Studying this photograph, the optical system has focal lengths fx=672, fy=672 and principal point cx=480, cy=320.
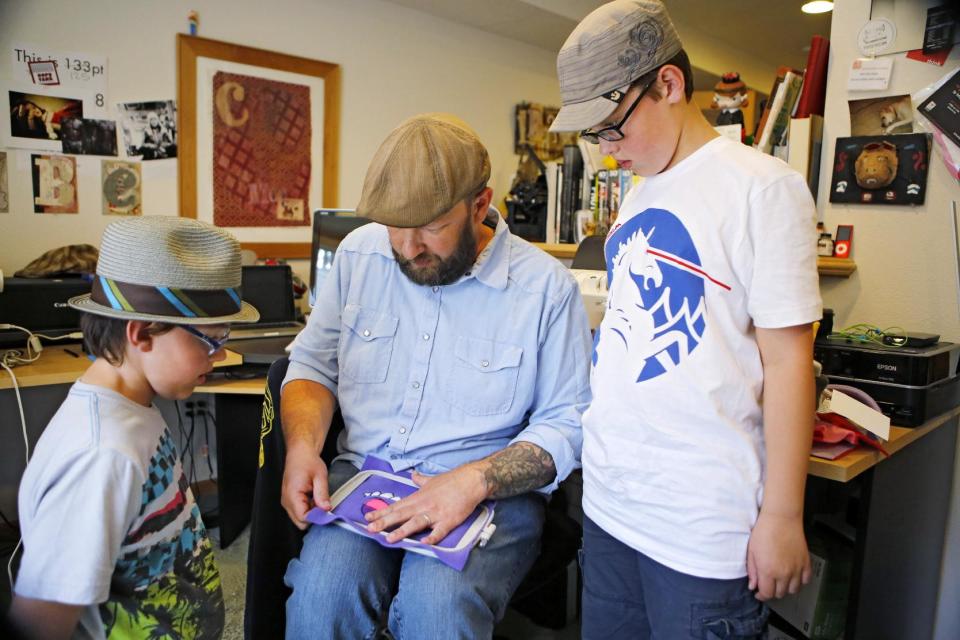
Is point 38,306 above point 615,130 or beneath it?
beneath

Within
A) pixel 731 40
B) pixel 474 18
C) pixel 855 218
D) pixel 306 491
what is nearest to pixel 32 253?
pixel 306 491

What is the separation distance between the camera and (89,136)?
2297 mm

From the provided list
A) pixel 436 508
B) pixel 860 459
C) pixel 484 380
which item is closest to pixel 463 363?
pixel 484 380

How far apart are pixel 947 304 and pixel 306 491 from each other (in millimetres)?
1562

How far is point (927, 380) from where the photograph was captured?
141 cm

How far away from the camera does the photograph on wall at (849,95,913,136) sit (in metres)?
1.67

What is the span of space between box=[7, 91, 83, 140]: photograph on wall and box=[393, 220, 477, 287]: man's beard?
1594mm

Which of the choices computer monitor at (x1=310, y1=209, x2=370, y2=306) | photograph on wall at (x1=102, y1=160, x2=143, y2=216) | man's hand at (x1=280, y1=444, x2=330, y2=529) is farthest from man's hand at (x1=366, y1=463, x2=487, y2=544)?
photograph on wall at (x1=102, y1=160, x2=143, y2=216)

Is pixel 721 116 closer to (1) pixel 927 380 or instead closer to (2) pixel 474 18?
(1) pixel 927 380

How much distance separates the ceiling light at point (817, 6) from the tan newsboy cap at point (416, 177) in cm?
311

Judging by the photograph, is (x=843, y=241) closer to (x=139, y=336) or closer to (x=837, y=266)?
(x=837, y=266)

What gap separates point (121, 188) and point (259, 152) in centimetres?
55

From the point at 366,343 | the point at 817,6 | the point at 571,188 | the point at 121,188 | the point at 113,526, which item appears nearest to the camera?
the point at 113,526

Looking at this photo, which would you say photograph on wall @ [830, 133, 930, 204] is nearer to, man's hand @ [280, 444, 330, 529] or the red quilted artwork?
man's hand @ [280, 444, 330, 529]
